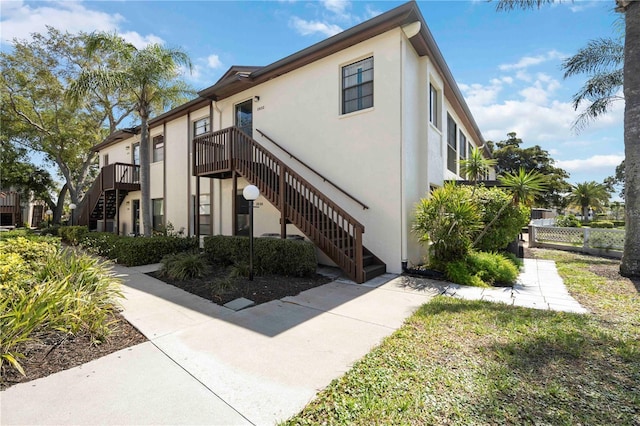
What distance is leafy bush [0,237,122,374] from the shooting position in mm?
2945

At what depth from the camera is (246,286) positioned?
5855 mm

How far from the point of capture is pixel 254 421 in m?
2.17

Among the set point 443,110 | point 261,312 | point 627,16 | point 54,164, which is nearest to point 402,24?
point 443,110

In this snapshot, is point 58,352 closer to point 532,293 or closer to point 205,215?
point 532,293

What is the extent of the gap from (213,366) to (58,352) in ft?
5.93

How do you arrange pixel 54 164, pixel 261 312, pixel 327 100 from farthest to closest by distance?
1. pixel 54 164
2. pixel 327 100
3. pixel 261 312

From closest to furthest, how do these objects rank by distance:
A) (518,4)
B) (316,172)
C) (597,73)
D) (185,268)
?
(185,268)
(518,4)
(316,172)
(597,73)

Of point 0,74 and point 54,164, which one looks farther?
point 54,164

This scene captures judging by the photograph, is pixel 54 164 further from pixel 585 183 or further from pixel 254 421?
pixel 585 183

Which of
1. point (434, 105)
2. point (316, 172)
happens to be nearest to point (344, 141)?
point (316, 172)

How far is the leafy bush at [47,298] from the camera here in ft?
9.66

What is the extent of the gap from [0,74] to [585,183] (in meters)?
40.8

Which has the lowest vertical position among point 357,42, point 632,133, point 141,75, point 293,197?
point 293,197

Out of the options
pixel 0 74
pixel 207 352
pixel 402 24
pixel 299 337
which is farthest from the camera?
pixel 0 74
